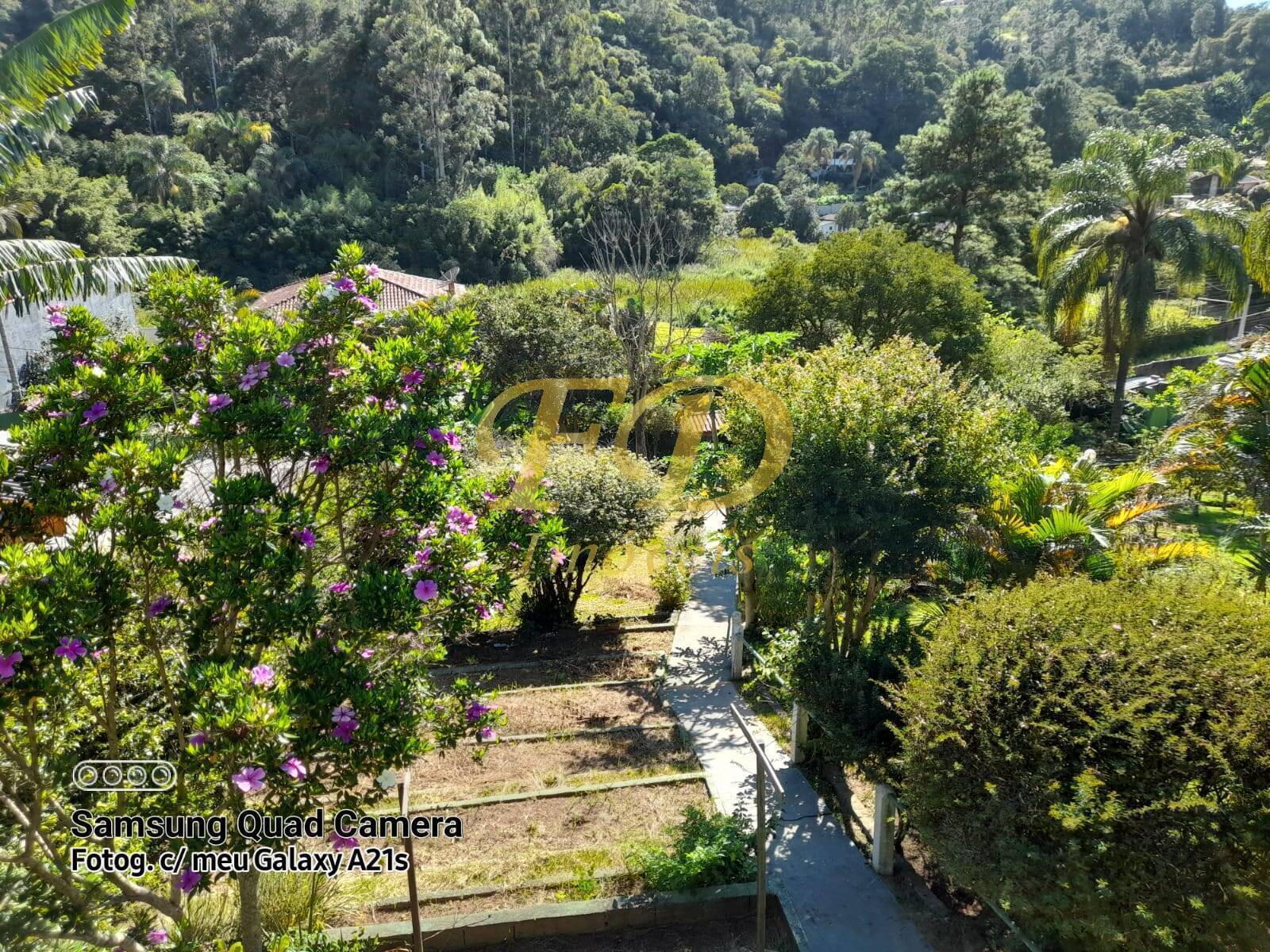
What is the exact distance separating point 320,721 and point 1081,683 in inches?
145

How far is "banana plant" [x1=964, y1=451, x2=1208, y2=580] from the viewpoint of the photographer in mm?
7797

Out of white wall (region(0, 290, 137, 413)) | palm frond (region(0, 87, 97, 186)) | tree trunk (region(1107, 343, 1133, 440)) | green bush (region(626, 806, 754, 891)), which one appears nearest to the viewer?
green bush (region(626, 806, 754, 891))

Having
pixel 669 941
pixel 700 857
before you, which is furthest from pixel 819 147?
pixel 669 941

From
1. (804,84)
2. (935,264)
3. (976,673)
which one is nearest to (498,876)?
(976,673)

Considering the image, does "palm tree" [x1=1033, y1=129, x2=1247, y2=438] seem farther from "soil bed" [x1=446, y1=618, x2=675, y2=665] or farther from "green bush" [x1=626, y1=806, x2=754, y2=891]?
"green bush" [x1=626, y1=806, x2=754, y2=891]

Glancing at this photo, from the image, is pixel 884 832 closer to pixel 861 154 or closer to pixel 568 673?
pixel 568 673

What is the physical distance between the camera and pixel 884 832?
19.1 feet

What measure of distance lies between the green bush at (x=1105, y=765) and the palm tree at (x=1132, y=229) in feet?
51.4

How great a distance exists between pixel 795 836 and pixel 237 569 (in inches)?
184

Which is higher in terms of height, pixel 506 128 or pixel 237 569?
pixel 506 128

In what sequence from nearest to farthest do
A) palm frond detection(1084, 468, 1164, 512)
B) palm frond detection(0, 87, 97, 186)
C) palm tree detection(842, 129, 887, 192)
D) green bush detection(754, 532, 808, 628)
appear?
palm frond detection(0, 87, 97, 186)
palm frond detection(1084, 468, 1164, 512)
green bush detection(754, 532, 808, 628)
palm tree detection(842, 129, 887, 192)

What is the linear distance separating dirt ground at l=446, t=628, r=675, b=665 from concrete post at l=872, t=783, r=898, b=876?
455cm
